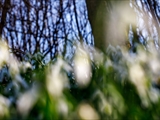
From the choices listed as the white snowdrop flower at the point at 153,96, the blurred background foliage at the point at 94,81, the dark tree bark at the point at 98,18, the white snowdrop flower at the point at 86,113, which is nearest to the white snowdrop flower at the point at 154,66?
the blurred background foliage at the point at 94,81

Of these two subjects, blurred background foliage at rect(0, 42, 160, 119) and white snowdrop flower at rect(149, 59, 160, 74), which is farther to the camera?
white snowdrop flower at rect(149, 59, 160, 74)

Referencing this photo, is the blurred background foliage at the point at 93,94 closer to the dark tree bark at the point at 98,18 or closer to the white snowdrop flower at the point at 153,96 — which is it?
the white snowdrop flower at the point at 153,96

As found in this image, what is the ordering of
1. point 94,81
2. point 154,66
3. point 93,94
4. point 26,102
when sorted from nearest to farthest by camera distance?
point 26,102
point 93,94
point 94,81
point 154,66

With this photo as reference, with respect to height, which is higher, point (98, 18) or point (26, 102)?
point (98, 18)

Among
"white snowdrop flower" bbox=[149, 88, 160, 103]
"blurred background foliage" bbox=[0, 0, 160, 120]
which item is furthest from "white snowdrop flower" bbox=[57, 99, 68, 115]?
"white snowdrop flower" bbox=[149, 88, 160, 103]

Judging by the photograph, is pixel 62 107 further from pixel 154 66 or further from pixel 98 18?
pixel 98 18

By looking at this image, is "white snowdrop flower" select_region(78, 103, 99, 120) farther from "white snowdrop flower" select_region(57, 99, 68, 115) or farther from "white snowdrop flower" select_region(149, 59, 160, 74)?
"white snowdrop flower" select_region(149, 59, 160, 74)

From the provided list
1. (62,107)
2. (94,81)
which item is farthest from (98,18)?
(62,107)

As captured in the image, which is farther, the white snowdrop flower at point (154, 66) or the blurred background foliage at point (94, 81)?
the white snowdrop flower at point (154, 66)

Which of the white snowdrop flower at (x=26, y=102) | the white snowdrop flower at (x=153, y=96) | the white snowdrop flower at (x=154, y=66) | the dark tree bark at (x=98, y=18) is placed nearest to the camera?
the white snowdrop flower at (x=26, y=102)

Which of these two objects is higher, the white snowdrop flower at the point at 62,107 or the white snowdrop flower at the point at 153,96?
the white snowdrop flower at the point at 62,107

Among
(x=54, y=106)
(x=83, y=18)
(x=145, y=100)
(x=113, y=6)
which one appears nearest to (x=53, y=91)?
(x=54, y=106)

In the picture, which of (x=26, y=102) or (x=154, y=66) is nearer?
(x=26, y=102)

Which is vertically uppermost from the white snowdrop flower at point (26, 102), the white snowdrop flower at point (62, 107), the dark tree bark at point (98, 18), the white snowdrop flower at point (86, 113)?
the dark tree bark at point (98, 18)
